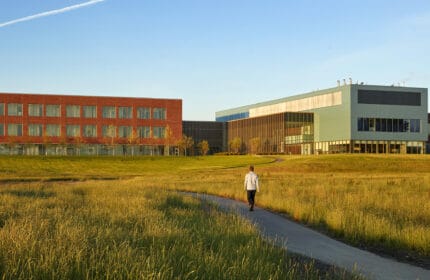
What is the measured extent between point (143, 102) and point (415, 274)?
9470 cm

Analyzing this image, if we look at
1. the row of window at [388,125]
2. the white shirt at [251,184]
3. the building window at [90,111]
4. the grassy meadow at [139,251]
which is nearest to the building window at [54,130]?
the building window at [90,111]

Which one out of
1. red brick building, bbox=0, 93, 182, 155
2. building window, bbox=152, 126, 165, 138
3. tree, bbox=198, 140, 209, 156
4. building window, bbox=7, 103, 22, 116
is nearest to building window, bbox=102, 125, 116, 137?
red brick building, bbox=0, 93, 182, 155

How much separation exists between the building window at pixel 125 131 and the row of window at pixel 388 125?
4446 centimetres

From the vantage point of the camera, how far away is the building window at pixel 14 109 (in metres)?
96.1

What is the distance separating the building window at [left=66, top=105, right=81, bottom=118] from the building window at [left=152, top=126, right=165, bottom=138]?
15.2 meters

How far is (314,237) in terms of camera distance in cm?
1382

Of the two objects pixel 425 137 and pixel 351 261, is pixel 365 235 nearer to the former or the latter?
pixel 351 261

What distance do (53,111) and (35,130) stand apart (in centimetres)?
502

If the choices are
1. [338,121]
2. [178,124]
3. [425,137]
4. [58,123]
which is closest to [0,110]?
[58,123]

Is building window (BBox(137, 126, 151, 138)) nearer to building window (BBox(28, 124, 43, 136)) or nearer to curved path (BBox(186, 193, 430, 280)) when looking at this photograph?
building window (BBox(28, 124, 43, 136))

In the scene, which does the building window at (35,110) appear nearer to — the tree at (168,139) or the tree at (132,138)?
the tree at (132,138)

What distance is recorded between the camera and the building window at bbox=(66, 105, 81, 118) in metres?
99.4

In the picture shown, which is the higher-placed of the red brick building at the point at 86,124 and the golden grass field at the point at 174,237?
the red brick building at the point at 86,124

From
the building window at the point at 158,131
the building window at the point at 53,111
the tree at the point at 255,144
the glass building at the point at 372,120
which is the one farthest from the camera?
the tree at the point at 255,144
